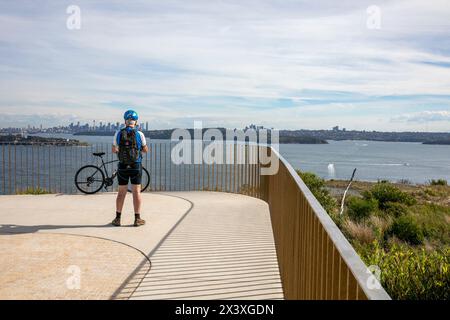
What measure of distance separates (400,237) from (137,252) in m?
14.5

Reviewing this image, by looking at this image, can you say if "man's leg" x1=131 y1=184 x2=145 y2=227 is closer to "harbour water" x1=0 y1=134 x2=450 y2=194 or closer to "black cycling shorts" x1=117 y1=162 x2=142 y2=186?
"black cycling shorts" x1=117 y1=162 x2=142 y2=186

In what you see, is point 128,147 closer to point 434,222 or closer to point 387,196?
point 434,222

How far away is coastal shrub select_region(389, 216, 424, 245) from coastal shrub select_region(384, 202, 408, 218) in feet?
17.1

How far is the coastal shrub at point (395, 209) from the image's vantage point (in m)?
24.7

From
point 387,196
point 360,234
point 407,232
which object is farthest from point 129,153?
point 387,196

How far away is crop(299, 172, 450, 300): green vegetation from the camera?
7523mm

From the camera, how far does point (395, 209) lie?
2550 cm

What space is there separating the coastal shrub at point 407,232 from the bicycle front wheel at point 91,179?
1192 cm

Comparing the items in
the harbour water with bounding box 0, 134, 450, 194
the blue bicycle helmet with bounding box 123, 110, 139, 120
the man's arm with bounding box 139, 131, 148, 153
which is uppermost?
the blue bicycle helmet with bounding box 123, 110, 139, 120

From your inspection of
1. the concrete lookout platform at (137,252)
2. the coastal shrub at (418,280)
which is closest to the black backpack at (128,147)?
the concrete lookout platform at (137,252)

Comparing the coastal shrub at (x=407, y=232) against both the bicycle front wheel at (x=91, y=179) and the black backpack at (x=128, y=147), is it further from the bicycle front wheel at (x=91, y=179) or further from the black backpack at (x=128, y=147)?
the black backpack at (x=128, y=147)

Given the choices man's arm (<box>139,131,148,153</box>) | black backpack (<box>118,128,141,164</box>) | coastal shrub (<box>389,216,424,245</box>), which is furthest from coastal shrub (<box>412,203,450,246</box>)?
black backpack (<box>118,128,141,164</box>)
